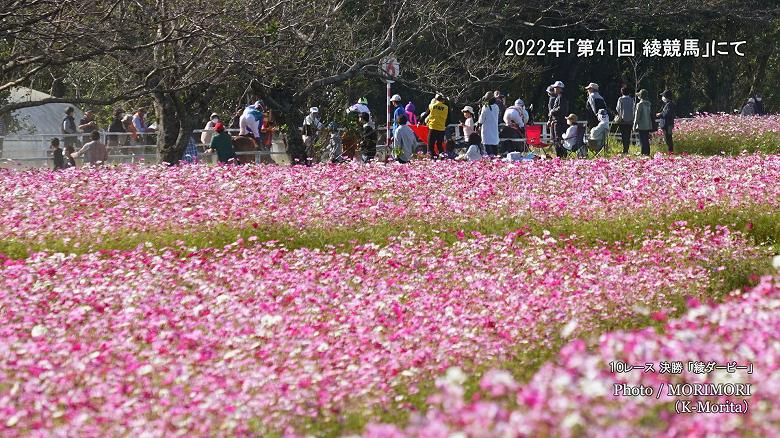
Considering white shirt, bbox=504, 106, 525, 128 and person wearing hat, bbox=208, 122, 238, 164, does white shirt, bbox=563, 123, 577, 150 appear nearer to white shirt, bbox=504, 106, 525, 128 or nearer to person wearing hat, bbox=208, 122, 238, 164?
white shirt, bbox=504, 106, 525, 128

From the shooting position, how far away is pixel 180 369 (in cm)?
668

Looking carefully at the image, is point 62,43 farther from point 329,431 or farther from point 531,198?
point 329,431

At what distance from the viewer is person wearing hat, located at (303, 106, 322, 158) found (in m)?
26.5

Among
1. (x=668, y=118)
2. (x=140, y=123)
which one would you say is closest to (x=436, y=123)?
(x=668, y=118)

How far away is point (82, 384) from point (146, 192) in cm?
933

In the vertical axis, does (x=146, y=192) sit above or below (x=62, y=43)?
below

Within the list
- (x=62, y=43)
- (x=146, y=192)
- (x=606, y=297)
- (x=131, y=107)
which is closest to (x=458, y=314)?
(x=606, y=297)

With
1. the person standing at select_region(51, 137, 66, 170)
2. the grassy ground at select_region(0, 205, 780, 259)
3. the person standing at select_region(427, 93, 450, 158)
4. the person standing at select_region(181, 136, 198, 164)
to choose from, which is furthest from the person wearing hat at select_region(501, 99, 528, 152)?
the grassy ground at select_region(0, 205, 780, 259)

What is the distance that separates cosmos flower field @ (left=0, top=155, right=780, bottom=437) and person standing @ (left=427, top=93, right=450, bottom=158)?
753 centimetres

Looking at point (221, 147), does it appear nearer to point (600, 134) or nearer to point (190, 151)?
point (190, 151)

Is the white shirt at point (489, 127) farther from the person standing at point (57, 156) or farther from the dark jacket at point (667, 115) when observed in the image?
the person standing at point (57, 156)

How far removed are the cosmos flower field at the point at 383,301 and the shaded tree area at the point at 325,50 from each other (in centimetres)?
219

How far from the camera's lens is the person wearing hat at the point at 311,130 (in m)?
26.5

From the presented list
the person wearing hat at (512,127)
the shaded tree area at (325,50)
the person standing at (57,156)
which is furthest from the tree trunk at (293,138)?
the person wearing hat at (512,127)
